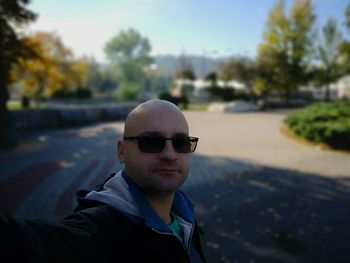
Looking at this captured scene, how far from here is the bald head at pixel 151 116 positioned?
66.4 inches

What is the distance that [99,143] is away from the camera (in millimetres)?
13930

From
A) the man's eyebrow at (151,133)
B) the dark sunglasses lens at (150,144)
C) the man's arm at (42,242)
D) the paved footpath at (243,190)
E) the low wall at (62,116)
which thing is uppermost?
the man's eyebrow at (151,133)

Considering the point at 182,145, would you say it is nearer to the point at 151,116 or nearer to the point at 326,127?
the point at 151,116

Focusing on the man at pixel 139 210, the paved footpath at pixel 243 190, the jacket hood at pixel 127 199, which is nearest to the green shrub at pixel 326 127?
the paved footpath at pixel 243 190

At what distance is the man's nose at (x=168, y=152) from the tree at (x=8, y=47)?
41.4ft

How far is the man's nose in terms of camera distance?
166cm

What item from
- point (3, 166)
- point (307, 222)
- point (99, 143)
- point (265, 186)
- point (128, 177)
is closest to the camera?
point (128, 177)

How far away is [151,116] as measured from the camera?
1.69 metres

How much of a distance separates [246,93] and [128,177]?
34610mm

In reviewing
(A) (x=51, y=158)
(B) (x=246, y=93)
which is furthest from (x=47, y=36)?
(A) (x=51, y=158)

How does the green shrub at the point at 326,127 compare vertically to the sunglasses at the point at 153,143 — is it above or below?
below

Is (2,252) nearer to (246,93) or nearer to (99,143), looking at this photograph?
(99,143)

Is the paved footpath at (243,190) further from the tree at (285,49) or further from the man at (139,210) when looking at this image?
the tree at (285,49)

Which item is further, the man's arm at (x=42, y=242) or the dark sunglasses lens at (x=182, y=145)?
the dark sunglasses lens at (x=182, y=145)
